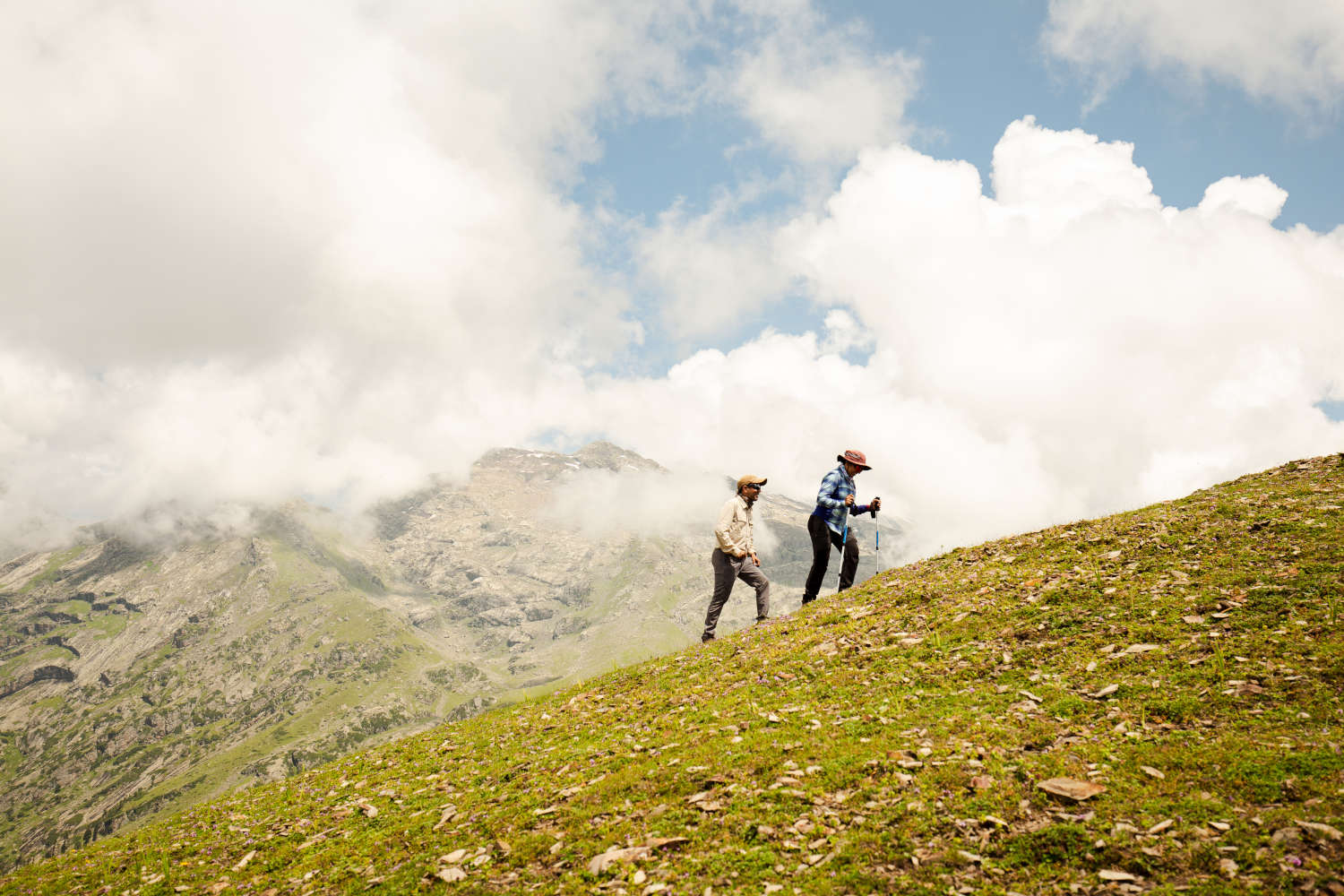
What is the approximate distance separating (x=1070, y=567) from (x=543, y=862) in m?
16.2

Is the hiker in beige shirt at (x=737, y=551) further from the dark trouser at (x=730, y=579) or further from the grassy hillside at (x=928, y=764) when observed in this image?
the grassy hillside at (x=928, y=764)

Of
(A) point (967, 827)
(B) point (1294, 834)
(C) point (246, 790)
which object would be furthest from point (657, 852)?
(C) point (246, 790)

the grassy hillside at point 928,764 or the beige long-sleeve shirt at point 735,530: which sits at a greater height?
the beige long-sleeve shirt at point 735,530

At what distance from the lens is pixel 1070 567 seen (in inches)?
730

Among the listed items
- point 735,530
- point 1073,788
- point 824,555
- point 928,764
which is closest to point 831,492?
point 824,555

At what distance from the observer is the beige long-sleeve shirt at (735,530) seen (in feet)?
72.9

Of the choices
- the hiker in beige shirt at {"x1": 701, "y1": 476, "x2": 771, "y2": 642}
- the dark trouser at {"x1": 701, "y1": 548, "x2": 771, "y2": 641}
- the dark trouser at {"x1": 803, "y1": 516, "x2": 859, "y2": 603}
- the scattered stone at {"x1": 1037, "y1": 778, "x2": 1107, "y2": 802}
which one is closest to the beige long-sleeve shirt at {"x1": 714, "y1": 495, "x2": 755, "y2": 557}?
the hiker in beige shirt at {"x1": 701, "y1": 476, "x2": 771, "y2": 642}

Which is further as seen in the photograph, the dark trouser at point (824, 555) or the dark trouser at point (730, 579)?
the dark trouser at point (824, 555)

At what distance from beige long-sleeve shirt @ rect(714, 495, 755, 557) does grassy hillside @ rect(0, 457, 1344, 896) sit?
11.3ft

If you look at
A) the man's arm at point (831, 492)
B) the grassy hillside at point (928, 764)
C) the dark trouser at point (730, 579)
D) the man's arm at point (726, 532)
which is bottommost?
the grassy hillside at point (928, 764)

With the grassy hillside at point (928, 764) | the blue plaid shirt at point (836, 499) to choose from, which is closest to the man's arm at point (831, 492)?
the blue plaid shirt at point (836, 499)

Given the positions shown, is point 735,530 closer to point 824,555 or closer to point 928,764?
point 824,555

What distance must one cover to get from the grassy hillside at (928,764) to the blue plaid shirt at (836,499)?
3.81m

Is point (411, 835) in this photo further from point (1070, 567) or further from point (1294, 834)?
point (1070, 567)
